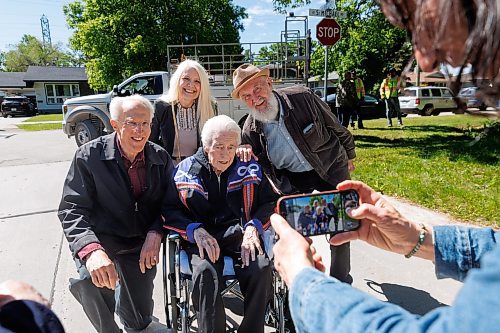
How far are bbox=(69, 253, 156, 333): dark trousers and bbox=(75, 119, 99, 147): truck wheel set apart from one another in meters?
9.29

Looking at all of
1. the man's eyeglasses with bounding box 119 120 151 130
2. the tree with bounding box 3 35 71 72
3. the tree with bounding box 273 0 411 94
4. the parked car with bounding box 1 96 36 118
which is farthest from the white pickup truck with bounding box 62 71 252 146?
the tree with bounding box 3 35 71 72

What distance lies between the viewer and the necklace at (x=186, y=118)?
3.45 metres

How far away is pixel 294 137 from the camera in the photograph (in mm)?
2801

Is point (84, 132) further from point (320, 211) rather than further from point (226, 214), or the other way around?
point (320, 211)

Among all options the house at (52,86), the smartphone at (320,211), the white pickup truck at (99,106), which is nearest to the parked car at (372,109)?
A: the white pickup truck at (99,106)

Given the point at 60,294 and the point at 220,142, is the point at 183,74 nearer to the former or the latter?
the point at 220,142

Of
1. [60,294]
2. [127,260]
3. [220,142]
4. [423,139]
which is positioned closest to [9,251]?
[60,294]

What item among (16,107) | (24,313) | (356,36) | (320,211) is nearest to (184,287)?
(320,211)

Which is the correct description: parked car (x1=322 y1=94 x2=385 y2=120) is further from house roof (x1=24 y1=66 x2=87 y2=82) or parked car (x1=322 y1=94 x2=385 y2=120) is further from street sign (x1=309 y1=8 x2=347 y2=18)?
house roof (x1=24 y1=66 x2=87 y2=82)

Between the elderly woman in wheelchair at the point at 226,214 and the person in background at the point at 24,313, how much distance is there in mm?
1140

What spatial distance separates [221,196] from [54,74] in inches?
2019

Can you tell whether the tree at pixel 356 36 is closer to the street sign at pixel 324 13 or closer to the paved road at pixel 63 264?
the street sign at pixel 324 13

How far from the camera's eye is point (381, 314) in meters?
0.76

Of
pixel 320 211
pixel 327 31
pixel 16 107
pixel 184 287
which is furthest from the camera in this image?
pixel 16 107
